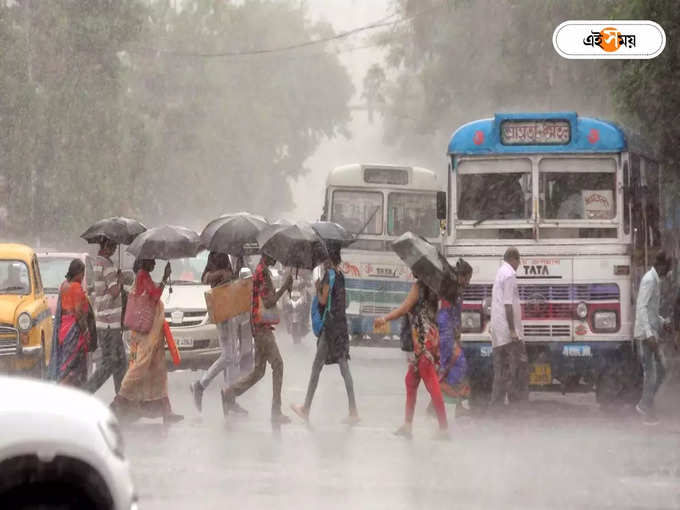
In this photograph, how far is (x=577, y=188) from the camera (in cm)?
1756

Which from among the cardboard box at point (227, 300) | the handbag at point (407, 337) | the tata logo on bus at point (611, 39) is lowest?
the handbag at point (407, 337)

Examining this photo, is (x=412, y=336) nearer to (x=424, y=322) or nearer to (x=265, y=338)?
(x=424, y=322)

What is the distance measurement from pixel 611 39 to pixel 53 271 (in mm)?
9160

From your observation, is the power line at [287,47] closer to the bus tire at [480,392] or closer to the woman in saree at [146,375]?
the bus tire at [480,392]

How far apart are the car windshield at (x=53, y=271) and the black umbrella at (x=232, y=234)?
224 inches

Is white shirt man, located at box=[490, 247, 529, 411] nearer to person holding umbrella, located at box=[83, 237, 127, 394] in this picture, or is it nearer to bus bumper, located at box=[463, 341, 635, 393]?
bus bumper, located at box=[463, 341, 635, 393]

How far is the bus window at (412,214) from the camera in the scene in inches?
1019

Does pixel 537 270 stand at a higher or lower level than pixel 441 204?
lower

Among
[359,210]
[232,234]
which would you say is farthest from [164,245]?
[359,210]

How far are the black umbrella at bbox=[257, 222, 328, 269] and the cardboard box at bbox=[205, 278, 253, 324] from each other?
0.46m

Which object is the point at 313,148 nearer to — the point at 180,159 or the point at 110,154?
the point at 180,159

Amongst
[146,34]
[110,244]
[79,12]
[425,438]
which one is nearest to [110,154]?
[79,12]

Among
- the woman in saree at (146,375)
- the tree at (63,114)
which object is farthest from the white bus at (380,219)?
the tree at (63,114)

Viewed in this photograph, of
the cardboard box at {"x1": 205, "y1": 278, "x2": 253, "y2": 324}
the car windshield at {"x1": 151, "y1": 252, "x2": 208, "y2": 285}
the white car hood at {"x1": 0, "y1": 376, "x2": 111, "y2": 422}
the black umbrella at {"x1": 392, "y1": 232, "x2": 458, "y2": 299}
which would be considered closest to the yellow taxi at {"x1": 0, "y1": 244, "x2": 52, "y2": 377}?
the cardboard box at {"x1": 205, "y1": 278, "x2": 253, "y2": 324}
